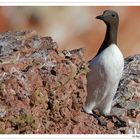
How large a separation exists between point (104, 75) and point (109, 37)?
779 millimetres

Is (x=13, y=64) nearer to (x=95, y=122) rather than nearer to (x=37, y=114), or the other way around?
(x=37, y=114)

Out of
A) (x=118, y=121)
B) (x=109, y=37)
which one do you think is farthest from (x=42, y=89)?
(x=109, y=37)

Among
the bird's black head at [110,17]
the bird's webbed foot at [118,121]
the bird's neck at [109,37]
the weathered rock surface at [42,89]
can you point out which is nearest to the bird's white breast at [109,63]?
the bird's neck at [109,37]

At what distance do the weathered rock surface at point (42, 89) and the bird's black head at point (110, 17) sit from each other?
1.91 m

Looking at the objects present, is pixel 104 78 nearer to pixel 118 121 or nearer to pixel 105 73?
pixel 105 73

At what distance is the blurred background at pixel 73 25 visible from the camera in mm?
14398

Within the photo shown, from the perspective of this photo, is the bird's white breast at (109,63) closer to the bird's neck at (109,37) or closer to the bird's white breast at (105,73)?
the bird's white breast at (105,73)

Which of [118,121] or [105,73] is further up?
[105,73]

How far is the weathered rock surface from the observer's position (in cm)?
1052

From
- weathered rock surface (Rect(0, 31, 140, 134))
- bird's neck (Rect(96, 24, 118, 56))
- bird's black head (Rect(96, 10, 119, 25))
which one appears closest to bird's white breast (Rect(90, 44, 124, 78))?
bird's neck (Rect(96, 24, 118, 56))

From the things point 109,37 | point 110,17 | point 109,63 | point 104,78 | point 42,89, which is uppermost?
point 110,17

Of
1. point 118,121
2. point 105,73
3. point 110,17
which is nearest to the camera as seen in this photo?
point 118,121

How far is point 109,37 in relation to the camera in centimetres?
1355

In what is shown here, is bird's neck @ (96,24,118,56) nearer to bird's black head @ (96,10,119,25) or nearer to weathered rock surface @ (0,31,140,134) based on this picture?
bird's black head @ (96,10,119,25)
